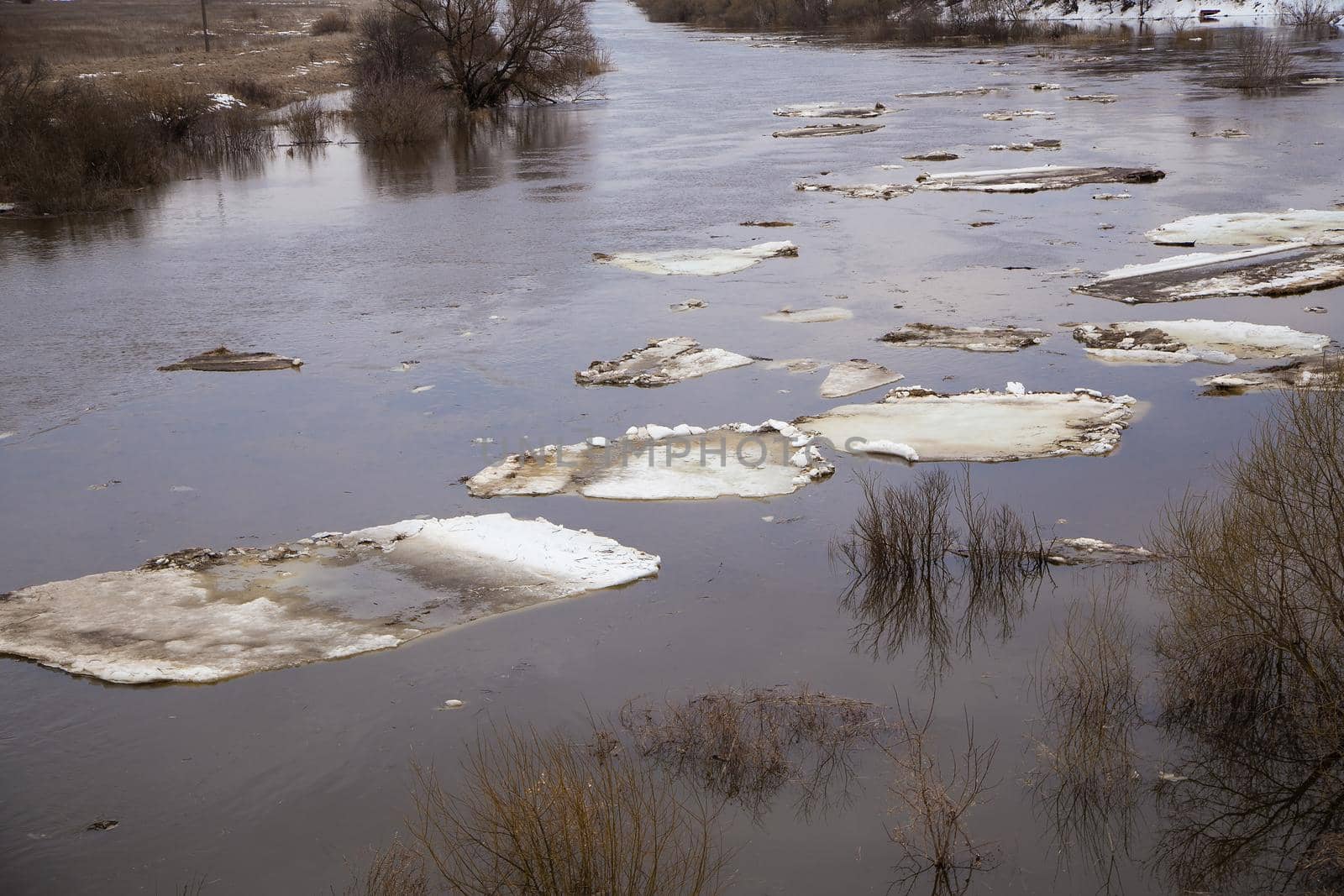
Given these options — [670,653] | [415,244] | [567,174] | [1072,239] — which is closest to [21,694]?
[670,653]

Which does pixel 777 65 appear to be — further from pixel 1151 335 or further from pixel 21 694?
pixel 21 694

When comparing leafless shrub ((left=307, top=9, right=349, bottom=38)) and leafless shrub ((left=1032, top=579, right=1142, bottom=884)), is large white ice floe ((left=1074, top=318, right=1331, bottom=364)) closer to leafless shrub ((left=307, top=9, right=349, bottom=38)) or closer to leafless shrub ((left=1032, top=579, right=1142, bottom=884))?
leafless shrub ((left=1032, top=579, right=1142, bottom=884))

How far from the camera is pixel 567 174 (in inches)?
955

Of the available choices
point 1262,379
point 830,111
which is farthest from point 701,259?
point 830,111

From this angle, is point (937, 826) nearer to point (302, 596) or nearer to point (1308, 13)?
point (302, 596)

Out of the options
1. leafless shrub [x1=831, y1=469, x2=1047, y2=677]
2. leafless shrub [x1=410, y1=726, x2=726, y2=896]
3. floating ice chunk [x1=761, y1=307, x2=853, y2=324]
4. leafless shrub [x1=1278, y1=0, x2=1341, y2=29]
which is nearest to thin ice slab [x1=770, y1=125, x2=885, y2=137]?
floating ice chunk [x1=761, y1=307, x2=853, y2=324]

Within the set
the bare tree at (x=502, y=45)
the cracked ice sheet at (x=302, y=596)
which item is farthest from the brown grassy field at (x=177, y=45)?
the cracked ice sheet at (x=302, y=596)

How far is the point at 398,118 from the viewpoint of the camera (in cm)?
2956

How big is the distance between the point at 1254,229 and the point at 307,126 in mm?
23010

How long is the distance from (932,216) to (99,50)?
146 ft

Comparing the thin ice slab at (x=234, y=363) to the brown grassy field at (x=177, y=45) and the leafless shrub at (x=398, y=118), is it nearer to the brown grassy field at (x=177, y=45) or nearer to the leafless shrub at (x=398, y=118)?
the leafless shrub at (x=398, y=118)

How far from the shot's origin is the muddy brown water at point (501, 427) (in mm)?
6074

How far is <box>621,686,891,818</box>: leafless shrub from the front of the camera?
5996 millimetres

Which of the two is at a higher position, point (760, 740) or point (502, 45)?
point (502, 45)
